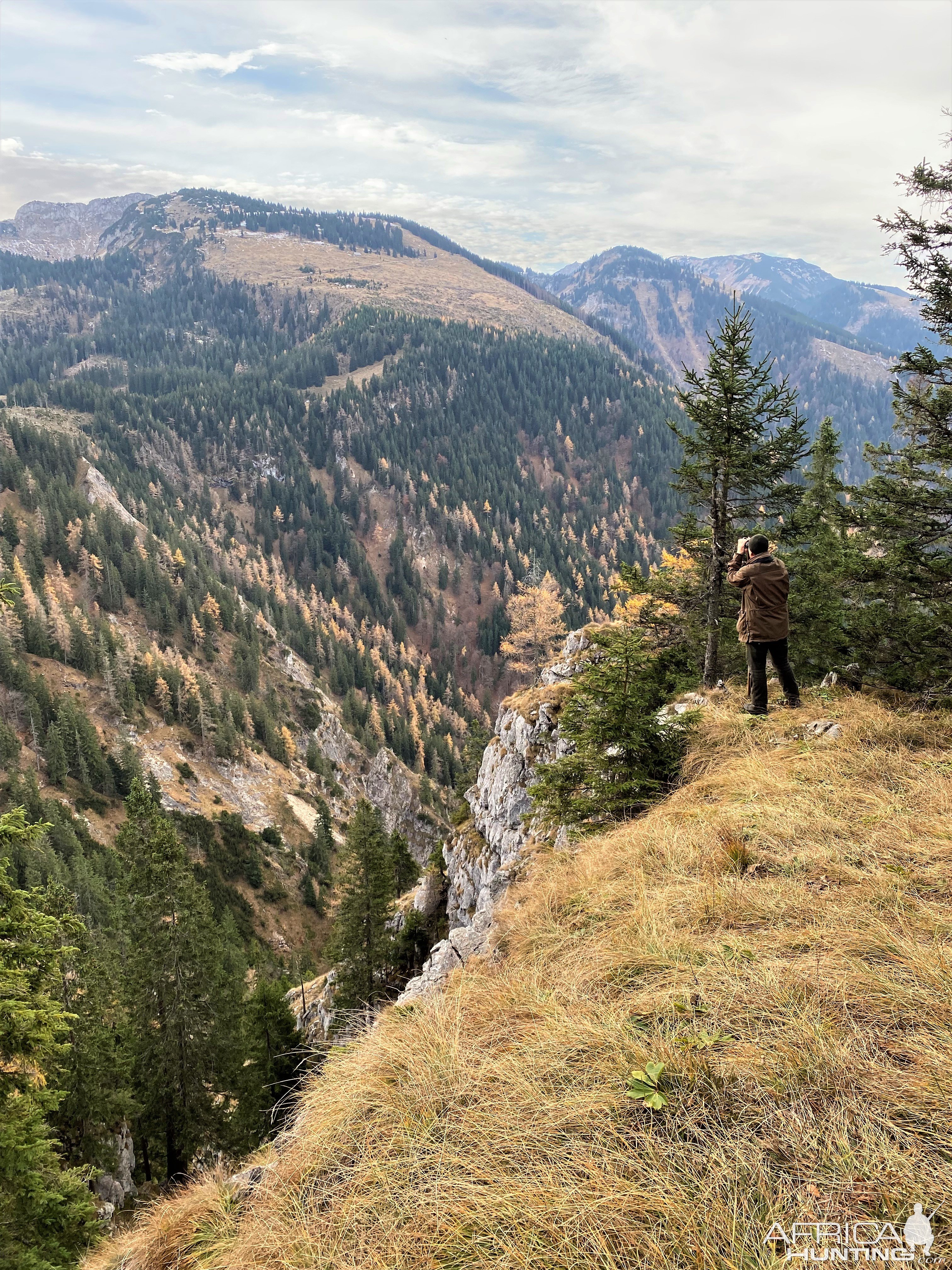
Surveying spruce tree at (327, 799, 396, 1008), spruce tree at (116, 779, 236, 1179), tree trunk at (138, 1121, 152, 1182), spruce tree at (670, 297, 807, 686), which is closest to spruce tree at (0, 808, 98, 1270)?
spruce tree at (116, 779, 236, 1179)

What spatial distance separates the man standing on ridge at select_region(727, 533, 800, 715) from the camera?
954 centimetres

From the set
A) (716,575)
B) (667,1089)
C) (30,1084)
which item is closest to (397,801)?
(716,575)

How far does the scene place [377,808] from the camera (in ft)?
327

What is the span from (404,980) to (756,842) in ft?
87.8

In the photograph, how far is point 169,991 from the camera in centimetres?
2359

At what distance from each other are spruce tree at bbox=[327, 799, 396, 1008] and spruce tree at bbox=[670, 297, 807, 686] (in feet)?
68.2

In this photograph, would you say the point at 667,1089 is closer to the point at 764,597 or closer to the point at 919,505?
the point at 764,597

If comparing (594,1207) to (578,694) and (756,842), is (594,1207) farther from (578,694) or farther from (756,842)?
(578,694)

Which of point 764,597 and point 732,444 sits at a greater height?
point 732,444

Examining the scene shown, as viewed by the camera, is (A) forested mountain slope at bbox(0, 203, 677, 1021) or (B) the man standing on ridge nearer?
(B) the man standing on ridge

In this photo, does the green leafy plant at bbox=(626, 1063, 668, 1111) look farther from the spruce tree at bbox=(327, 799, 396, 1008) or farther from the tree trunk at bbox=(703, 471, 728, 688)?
the spruce tree at bbox=(327, 799, 396, 1008)

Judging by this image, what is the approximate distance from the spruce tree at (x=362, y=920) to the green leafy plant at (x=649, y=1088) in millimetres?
27725

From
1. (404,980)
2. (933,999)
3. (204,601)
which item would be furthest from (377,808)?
(933,999)

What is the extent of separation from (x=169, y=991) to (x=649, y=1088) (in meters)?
26.8
